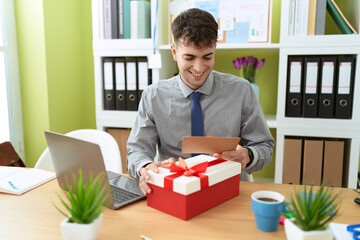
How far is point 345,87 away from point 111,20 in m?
1.55

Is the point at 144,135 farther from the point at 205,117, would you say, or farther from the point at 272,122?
the point at 272,122

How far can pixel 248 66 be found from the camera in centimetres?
223

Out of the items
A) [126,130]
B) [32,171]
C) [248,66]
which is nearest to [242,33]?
[248,66]

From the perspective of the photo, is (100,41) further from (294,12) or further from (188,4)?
(294,12)

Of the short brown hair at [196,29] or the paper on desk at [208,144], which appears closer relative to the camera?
the paper on desk at [208,144]

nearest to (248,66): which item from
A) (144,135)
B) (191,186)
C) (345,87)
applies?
(345,87)

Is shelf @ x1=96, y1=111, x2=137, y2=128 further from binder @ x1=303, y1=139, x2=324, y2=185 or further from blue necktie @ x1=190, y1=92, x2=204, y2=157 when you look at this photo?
binder @ x1=303, y1=139, x2=324, y2=185

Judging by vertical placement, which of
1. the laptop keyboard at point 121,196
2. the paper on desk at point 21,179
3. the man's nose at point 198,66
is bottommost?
the paper on desk at point 21,179

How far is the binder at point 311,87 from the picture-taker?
77.5 inches

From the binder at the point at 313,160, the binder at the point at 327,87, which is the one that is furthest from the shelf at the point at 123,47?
the binder at the point at 313,160

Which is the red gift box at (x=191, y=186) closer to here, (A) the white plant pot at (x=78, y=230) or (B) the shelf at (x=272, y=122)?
(A) the white plant pot at (x=78, y=230)

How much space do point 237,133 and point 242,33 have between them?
34.5 inches

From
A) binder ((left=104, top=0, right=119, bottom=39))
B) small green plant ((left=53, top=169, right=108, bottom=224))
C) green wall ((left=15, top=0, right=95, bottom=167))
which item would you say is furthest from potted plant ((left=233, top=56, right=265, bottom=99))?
small green plant ((left=53, top=169, right=108, bottom=224))

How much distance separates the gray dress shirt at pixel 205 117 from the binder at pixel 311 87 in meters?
0.68
